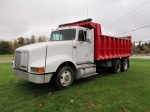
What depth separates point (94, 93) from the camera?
Answer: 441 centimetres

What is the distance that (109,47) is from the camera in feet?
24.3

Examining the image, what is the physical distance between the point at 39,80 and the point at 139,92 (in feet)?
11.2

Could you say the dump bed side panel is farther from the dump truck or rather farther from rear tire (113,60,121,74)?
rear tire (113,60,121,74)

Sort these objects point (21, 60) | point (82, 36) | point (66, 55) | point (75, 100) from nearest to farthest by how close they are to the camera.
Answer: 1. point (75, 100)
2. point (21, 60)
3. point (66, 55)
4. point (82, 36)

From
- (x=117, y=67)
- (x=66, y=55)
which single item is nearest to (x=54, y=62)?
(x=66, y=55)

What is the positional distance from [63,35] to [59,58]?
1.57 meters

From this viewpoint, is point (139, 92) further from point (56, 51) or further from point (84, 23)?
point (84, 23)

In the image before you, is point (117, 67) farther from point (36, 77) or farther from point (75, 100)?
point (36, 77)

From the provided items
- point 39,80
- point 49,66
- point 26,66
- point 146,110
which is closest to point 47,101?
point 39,80

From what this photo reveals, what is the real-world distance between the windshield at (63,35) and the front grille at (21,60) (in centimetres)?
190

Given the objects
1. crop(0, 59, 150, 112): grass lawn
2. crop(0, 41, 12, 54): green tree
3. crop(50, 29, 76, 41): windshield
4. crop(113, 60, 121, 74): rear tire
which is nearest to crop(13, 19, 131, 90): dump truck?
crop(50, 29, 76, 41): windshield

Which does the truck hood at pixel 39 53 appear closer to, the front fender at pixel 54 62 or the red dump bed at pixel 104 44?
the front fender at pixel 54 62

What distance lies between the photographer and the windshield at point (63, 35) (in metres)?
5.58

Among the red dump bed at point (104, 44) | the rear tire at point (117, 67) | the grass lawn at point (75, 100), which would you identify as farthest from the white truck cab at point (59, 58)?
the rear tire at point (117, 67)
